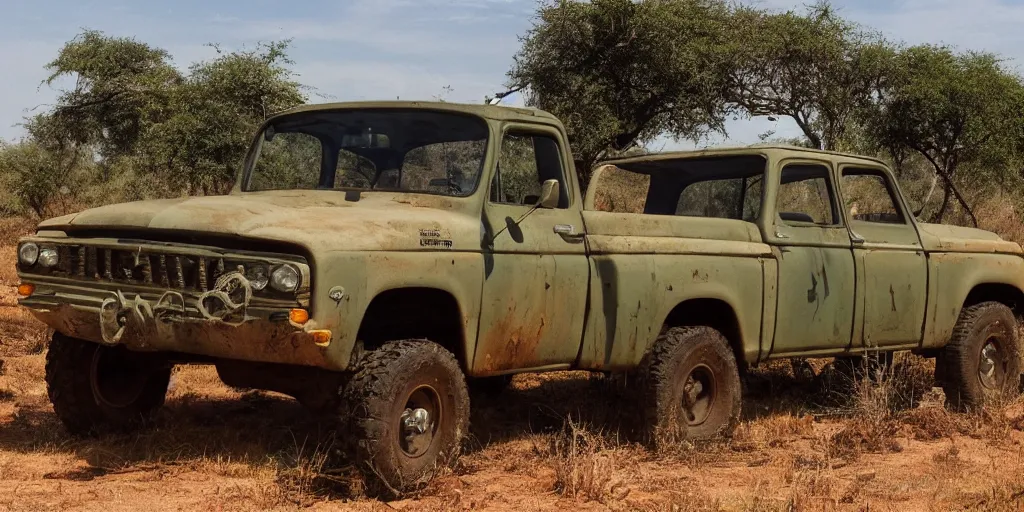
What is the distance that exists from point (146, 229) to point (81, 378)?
1.33 m

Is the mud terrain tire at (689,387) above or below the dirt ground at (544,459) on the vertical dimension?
above

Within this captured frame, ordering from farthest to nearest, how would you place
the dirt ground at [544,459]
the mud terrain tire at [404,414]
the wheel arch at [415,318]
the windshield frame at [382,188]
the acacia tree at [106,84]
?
the acacia tree at [106,84] < the windshield frame at [382,188] < the wheel arch at [415,318] < the dirt ground at [544,459] < the mud terrain tire at [404,414]

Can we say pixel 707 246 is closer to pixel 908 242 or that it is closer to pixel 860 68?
pixel 908 242

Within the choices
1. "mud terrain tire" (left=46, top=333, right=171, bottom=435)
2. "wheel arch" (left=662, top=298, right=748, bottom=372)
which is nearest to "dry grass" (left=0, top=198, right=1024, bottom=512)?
"mud terrain tire" (left=46, top=333, right=171, bottom=435)

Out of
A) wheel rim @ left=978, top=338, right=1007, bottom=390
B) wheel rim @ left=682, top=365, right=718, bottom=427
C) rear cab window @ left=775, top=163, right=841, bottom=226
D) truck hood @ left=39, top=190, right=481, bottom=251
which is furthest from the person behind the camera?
wheel rim @ left=978, top=338, right=1007, bottom=390

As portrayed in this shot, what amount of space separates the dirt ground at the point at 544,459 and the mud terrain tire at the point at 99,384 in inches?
5.0

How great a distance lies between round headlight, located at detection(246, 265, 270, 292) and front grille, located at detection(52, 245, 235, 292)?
0.19ft

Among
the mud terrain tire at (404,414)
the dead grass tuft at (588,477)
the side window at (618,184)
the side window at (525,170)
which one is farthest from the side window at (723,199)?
the mud terrain tire at (404,414)

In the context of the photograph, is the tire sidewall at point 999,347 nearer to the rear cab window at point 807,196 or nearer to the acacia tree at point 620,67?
the rear cab window at point 807,196

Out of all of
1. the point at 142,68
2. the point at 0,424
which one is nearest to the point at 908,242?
the point at 0,424

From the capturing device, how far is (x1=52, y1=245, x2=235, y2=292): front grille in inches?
181

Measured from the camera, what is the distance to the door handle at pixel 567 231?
5.62 meters

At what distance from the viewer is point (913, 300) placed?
24.5ft

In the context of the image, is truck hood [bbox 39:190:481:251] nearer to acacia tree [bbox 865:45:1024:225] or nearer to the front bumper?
the front bumper
